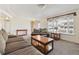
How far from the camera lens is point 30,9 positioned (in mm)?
1945

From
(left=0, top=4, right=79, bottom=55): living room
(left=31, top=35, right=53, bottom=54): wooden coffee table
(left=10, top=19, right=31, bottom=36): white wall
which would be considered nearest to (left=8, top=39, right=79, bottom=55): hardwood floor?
(left=0, top=4, right=79, bottom=55): living room

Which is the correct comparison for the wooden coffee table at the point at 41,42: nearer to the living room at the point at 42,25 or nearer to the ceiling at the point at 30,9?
the living room at the point at 42,25

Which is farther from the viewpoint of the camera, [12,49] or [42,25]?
[42,25]

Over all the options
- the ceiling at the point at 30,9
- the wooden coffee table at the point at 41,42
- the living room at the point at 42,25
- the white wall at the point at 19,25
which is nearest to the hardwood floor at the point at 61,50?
the living room at the point at 42,25

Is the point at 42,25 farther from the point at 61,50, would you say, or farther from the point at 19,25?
the point at 61,50

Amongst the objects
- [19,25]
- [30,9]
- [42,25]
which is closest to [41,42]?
[42,25]

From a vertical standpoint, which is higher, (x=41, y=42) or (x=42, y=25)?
(x=42, y=25)

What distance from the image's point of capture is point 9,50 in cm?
185

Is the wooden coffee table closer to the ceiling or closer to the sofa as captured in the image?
the sofa

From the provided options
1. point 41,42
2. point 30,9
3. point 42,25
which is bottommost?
point 41,42

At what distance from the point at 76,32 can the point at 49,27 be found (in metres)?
0.57
